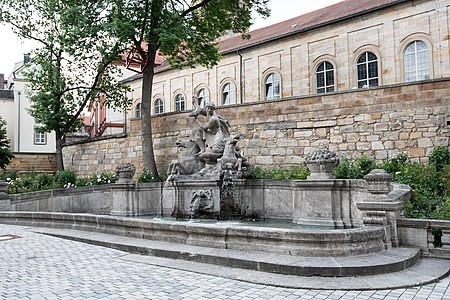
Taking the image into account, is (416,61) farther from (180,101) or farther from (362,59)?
(180,101)

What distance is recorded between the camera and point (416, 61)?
23141mm

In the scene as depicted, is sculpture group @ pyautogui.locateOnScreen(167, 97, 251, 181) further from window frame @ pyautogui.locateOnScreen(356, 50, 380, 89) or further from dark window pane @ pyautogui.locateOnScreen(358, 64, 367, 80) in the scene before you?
dark window pane @ pyautogui.locateOnScreen(358, 64, 367, 80)

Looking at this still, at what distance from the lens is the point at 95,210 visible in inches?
651

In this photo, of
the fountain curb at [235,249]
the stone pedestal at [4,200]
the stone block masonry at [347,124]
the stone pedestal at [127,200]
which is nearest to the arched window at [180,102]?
the stone block masonry at [347,124]

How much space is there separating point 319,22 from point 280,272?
2334cm

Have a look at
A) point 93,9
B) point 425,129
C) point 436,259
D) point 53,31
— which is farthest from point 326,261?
point 53,31

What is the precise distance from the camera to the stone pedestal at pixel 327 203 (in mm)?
9711

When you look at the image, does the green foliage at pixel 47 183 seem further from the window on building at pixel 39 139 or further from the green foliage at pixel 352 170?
the window on building at pixel 39 139

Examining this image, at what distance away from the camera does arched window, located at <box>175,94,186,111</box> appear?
36438 millimetres

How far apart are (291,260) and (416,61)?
20.2 meters

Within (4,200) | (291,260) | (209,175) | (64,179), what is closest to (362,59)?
(209,175)

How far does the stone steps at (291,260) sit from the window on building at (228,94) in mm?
24842

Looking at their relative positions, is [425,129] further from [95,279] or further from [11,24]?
[11,24]

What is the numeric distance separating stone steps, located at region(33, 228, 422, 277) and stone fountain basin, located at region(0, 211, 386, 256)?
0.42 ft
